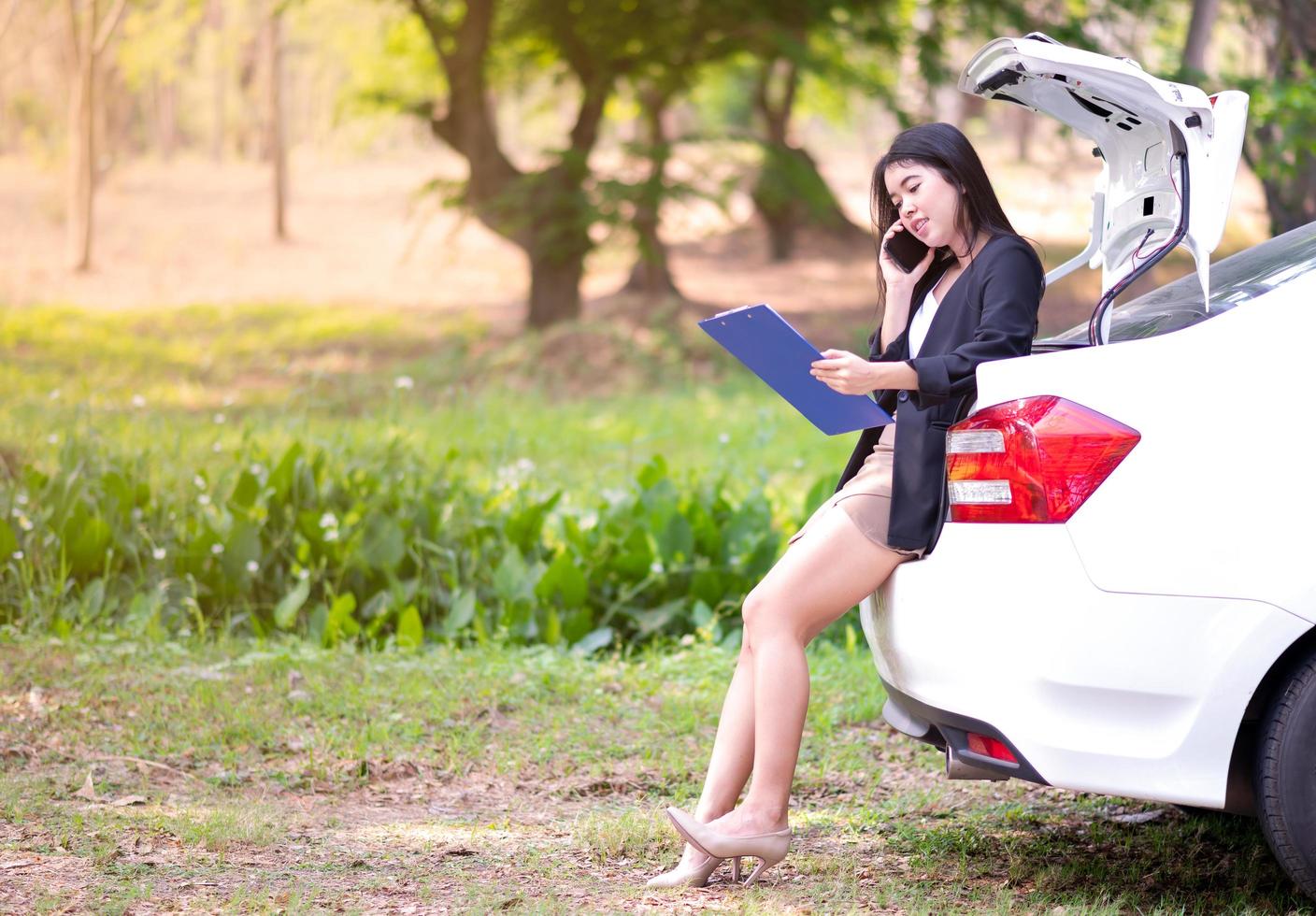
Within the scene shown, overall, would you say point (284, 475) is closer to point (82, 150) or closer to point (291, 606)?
point (291, 606)

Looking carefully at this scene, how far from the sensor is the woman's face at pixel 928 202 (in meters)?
3.36

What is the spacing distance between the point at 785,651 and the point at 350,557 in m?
3.09

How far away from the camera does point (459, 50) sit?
14.9 metres

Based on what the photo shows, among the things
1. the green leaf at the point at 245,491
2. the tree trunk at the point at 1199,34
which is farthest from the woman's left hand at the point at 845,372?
the tree trunk at the point at 1199,34

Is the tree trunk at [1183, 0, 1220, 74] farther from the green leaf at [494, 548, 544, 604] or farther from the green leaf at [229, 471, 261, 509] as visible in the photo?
the green leaf at [229, 471, 261, 509]

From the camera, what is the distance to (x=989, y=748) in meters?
2.95

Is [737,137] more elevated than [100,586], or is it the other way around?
[737,137]

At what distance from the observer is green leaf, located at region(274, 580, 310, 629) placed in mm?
5672

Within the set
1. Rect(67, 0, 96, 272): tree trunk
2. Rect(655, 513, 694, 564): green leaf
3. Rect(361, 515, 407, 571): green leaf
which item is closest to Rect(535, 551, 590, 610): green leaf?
Rect(655, 513, 694, 564): green leaf

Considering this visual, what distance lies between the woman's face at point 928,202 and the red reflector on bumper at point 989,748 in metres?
1.24

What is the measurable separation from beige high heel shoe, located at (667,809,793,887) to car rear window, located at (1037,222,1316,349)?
146cm

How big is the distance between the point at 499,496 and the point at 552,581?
0.79 m

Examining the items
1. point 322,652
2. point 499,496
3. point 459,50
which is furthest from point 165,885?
point 459,50

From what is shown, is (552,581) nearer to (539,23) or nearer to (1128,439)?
(1128,439)
